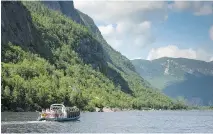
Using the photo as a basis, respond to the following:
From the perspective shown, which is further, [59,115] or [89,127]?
[59,115]

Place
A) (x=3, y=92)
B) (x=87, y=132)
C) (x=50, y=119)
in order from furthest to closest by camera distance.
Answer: (x=3, y=92) → (x=50, y=119) → (x=87, y=132)

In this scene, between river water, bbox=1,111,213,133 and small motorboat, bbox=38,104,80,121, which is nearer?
river water, bbox=1,111,213,133

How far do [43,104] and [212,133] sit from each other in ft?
361

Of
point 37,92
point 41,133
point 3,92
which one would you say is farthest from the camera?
point 37,92

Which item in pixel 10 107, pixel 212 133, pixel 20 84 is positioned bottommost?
pixel 212 133

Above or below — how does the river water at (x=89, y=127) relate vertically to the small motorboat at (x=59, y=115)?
below

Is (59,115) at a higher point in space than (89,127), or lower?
higher

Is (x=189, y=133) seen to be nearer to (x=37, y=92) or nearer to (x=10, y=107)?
(x=10, y=107)

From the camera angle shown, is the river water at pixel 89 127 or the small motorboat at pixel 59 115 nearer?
the river water at pixel 89 127

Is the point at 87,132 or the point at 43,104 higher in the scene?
the point at 43,104

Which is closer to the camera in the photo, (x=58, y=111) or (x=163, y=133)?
(x=163, y=133)

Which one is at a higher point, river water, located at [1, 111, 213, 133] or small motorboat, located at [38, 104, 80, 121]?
small motorboat, located at [38, 104, 80, 121]

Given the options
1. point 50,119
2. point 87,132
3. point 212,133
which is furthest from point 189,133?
point 50,119

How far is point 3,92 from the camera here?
165125 millimetres
